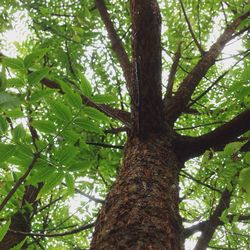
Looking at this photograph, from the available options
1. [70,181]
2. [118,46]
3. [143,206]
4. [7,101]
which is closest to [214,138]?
[143,206]

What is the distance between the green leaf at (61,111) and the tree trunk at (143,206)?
535mm

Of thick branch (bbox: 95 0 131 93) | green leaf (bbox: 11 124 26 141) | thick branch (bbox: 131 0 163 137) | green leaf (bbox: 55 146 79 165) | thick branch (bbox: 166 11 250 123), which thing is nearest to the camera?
green leaf (bbox: 11 124 26 141)

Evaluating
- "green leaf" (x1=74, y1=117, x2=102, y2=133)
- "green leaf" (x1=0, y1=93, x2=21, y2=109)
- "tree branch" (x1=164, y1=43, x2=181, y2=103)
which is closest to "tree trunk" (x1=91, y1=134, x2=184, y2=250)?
"green leaf" (x1=74, y1=117, x2=102, y2=133)

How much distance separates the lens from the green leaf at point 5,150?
1.18m

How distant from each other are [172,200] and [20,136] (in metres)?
0.92

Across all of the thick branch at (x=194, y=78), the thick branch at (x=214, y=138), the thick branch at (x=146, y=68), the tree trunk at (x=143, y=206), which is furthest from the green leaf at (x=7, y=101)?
the thick branch at (x=194, y=78)

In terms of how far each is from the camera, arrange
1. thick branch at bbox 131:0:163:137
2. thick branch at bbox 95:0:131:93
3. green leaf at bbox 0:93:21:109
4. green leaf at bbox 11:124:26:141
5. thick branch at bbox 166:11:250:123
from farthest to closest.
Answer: thick branch at bbox 95:0:131:93 → thick branch at bbox 166:11:250:123 → thick branch at bbox 131:0:163:137 → green leaf at bbox 11:124:26:141 → green leaf at bbox 0:93:21:109

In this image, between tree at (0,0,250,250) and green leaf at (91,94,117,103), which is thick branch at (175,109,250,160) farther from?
green leaf at (91,94,117,103)

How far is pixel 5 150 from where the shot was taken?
1.19 metres

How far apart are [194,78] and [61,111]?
226 centimetres

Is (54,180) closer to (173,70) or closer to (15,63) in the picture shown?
(15,63)

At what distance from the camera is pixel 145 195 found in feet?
5.47

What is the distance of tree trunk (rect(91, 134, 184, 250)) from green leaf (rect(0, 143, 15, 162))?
524 millimetres

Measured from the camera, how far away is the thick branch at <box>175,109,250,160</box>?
210cm
